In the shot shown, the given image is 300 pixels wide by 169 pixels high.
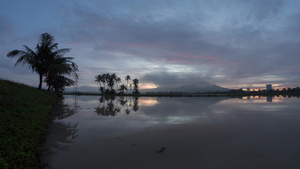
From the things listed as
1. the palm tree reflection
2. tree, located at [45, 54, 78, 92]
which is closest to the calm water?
the palm tree reflection

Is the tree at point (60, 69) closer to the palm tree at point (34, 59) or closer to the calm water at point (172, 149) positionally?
the palm tree at point (34, 59)

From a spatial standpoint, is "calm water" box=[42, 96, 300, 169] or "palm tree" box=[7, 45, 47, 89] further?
"palm tree" box=[7, 45, 47, 89]

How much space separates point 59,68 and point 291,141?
22.2 meters

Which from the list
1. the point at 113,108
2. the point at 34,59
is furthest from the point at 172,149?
the point at 34,59

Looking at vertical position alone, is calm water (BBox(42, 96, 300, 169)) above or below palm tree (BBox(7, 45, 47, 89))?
below

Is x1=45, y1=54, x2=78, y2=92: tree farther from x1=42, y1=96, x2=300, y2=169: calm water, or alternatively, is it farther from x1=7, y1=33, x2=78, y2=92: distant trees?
x1=42, y1=96, x2=300, y2=169: calm water

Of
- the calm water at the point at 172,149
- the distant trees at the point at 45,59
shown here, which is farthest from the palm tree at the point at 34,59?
the calm water at the point at 172,149

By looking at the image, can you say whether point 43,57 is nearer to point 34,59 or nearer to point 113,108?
point 34,59

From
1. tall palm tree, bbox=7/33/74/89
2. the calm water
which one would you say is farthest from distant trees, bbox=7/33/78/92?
the calm water

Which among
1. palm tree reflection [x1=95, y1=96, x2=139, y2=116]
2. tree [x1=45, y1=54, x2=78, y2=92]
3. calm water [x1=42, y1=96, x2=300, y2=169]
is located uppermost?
tree [x1=45, y1=54, x2=78, y2=92]

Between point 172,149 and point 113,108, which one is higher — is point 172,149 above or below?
above

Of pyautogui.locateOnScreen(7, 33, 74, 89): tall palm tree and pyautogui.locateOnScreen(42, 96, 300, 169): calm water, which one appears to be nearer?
pyautogui.locateOnScreen(42, 96, 300, 169): calm water

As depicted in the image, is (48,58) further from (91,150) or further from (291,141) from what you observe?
(291,141)

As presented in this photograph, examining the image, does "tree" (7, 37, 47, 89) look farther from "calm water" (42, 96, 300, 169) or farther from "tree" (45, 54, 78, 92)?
"calm water" (42, 96, 300, 169)
